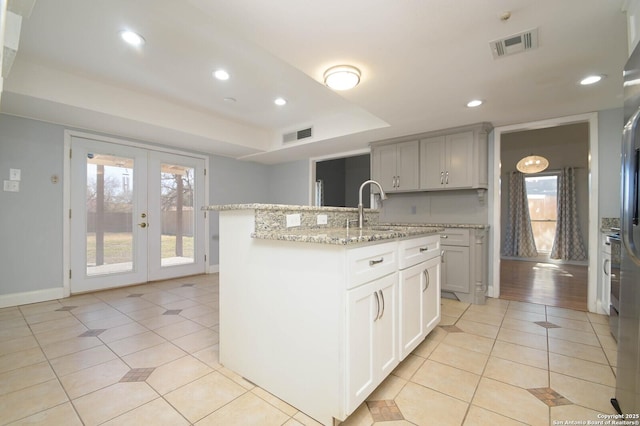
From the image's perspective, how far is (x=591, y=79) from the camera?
7.81ft

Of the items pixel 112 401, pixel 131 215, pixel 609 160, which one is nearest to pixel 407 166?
pixel 609 160

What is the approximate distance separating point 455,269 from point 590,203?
159cm

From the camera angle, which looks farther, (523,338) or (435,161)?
(435,161)

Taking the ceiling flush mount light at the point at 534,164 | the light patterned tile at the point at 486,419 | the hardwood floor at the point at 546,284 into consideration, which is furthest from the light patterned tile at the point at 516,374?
the ceiling flush mount light at the point at 534,164

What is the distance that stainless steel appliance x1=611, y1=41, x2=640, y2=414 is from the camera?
1.21 m

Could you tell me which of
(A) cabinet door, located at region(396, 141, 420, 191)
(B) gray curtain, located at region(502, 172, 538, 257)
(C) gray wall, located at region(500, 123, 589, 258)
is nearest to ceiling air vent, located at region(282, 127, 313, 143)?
(A) cabinet door, located at region(396, 141, 420, 191)

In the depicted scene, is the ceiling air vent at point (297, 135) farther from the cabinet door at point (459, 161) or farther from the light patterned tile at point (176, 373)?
the light patterned tile at point (176, 373)

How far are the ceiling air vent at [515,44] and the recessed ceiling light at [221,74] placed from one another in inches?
91.3

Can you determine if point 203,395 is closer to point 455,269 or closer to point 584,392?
point 584,392

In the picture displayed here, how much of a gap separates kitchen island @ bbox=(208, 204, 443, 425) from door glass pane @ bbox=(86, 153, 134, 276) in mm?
2963

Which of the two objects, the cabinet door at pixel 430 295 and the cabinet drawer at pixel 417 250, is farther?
the cabinet door at pixel 430 295

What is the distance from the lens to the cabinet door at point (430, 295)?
219cm

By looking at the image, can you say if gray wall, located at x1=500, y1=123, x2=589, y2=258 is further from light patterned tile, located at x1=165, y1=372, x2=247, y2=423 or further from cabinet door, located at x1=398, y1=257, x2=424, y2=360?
light patterned tile, located at x1=165, y1=372, x2=247, y2=423

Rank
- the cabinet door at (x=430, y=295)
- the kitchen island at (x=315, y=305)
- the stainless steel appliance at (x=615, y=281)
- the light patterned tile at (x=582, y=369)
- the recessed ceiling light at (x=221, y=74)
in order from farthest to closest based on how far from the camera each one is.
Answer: the recessed ceiling light at (x=221, y=74), the stainless steel appliance at (x=615, y=281), the cabinet door at (x=430, y=295), the light patterned tile at (x=582, y=369), the kitchen island at (x=315, y=305)
